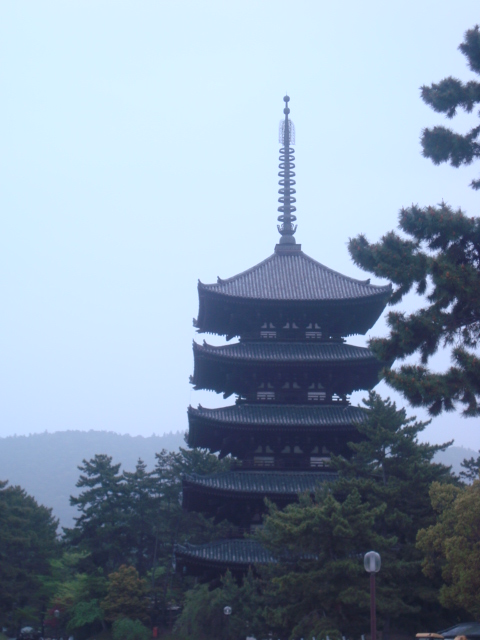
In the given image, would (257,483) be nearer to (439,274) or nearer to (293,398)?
(293,398)

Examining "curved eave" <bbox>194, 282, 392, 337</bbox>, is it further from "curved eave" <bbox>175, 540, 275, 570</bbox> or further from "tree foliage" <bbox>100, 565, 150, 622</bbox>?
"tree foliage" <bbox>100, 565, 150, 622</bbox>

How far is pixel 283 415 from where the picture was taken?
2836 cm

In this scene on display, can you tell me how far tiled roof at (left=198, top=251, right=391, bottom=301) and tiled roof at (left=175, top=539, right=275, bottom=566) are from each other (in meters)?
9.85

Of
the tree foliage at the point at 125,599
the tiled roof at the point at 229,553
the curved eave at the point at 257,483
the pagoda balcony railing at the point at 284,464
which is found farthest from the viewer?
the tree foliage at the point at 125,599

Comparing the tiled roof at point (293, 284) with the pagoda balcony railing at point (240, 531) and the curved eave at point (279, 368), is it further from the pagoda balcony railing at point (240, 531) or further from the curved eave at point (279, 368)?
the pagoda balcony railing at point (240, 531)

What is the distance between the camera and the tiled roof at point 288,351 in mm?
28531

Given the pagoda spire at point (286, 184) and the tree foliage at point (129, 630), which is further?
the tree foliage at point (129, 630)

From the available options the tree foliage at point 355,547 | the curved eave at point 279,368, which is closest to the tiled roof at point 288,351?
the curved eave at point 279,368

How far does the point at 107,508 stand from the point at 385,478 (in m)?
35.1

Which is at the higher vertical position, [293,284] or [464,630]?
[293,284]

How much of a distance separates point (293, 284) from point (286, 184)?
686 cm

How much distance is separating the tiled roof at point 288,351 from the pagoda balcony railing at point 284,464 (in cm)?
395

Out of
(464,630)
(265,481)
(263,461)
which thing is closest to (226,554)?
(265,481)

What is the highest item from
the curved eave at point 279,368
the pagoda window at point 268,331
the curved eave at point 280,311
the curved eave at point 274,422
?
the curved eave at point 280,311
